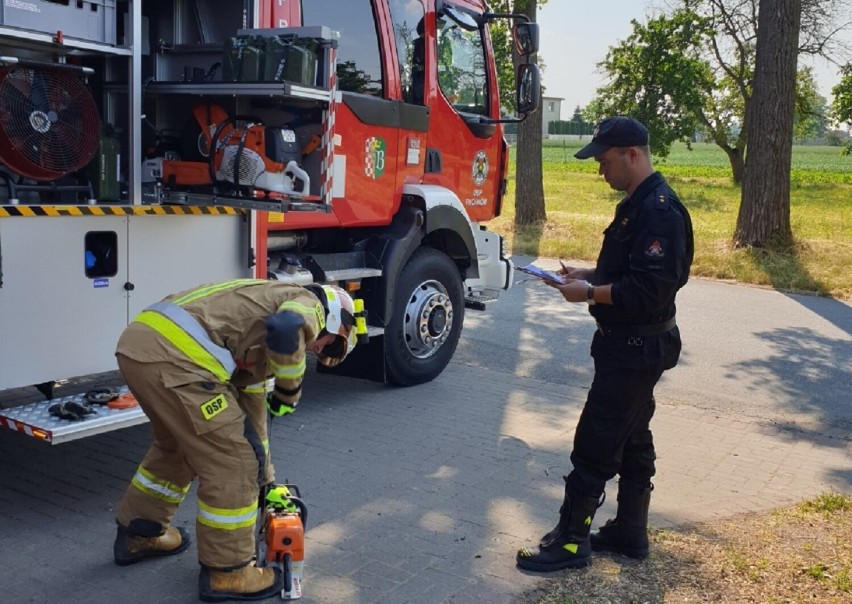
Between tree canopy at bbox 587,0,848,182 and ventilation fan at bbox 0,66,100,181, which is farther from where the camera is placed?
tree canopy at bbox 587,0,848,182

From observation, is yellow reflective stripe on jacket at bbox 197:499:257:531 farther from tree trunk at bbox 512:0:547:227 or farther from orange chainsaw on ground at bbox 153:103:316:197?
tree trunk at bbox 512:0:547:227

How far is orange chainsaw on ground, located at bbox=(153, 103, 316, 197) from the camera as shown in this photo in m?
5.50

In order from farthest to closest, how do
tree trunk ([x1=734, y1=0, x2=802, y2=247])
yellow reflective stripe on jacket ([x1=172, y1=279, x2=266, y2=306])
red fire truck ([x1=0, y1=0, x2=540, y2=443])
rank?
tree trunk ([x1=734, y1=0, x2=802, y2=247]) → red fire truck ([x1=0, y1=0, x2=540, y2=443]) → yellow reflective stripe on jacket ([x1=172, y1=279, x2=266, y2=306])

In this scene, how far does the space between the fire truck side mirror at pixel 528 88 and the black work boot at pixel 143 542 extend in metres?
4.49

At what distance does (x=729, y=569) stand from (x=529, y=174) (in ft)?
47.4

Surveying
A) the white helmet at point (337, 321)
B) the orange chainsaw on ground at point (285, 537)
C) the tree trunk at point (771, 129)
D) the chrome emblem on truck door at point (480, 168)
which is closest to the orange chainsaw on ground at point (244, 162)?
the white helmet at point (337, 321)

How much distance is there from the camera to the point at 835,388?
25.7 ft

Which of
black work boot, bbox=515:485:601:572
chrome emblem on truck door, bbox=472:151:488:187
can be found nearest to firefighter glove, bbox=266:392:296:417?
black work boot, bbox=515:485:601:572

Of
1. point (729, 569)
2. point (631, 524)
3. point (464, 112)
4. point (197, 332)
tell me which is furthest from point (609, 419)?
point (464, 112)

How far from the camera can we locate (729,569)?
4.16 metres

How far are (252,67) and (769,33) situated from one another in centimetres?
1059

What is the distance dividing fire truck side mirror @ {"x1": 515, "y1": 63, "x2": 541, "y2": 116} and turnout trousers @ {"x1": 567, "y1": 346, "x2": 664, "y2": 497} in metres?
3.64

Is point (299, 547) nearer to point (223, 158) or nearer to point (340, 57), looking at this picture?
point (223, 158)

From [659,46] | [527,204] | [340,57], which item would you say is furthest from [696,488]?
[659,46]
